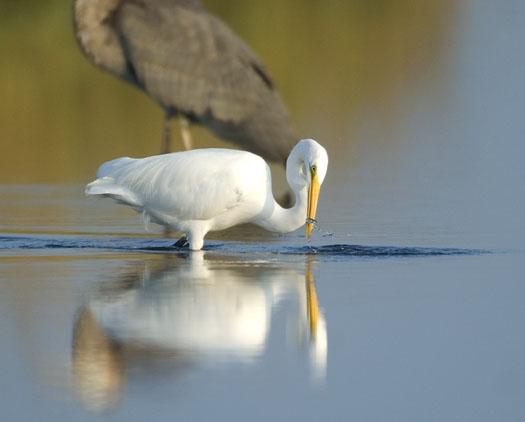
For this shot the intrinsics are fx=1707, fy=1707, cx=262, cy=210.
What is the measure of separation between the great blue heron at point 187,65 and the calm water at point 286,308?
0.94 m

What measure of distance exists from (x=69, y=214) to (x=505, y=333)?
5.25m

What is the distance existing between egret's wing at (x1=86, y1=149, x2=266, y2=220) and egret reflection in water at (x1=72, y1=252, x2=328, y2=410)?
0.79 m

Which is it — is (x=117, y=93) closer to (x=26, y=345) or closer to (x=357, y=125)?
(x=357, y=125)

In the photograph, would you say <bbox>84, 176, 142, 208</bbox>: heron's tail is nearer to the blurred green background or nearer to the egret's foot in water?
the egret's foot in water

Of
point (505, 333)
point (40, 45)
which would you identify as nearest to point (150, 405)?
point (505, 333)

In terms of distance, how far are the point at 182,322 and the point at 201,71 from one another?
7.95 metres

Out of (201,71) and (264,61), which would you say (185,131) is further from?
(264,61)

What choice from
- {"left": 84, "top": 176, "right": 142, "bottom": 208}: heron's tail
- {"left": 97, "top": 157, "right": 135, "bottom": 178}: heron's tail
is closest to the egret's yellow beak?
{"left": 84, "top": 176, "right": 142, "bottom": 208}: heron's tail

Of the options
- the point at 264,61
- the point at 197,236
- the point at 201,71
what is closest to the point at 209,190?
the point at 197,236

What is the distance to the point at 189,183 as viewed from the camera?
995 cm

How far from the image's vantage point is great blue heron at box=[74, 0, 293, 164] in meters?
14.7

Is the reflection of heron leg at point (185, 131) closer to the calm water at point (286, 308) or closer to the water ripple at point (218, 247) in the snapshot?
the calm water at point (286, 308)

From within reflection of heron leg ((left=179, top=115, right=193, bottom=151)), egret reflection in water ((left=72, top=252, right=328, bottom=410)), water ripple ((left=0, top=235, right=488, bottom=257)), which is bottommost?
egret reflection in water ((left=72, top=252, right=328, bottom=410))

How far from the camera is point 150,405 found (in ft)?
19.4
